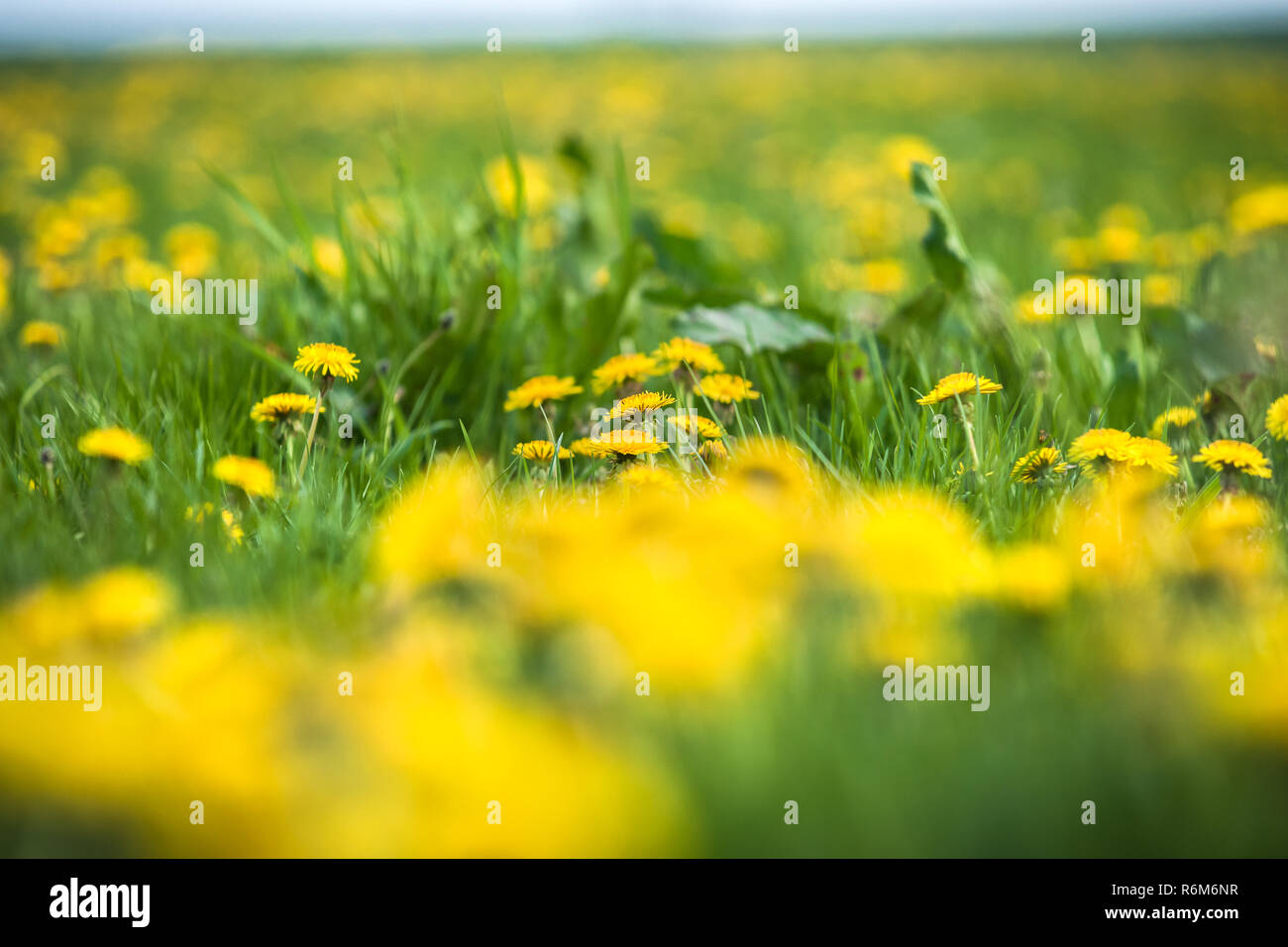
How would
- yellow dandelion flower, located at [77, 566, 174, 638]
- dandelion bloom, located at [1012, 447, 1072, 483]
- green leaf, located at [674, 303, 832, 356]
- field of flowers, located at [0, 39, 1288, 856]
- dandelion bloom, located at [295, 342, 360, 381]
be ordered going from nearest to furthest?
field of flowers, located at [0, 39, 1288, 856] < yellow dandelion flower, located at [77, 566, 174, 638] < dandelion bloom, located at [1012, 447, 1072, 483] < dandelion bloom, located at [295, 342, 360, 381] < green leaf, located at [674, 303, 832, 356]

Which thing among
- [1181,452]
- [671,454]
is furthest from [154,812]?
[1181,452]

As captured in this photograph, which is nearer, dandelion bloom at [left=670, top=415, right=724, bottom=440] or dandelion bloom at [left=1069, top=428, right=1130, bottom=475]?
dandelion bloom at [left=1069, top=428, right=1130, bottom=475]

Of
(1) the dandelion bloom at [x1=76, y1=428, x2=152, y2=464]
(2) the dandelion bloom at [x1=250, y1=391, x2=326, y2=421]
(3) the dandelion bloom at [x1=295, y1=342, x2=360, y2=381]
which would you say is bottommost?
(1) the dandelion bloom at [x1=76, y1=428, x2=152, y2=464]

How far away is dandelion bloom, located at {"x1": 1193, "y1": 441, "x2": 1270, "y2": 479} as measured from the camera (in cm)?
163

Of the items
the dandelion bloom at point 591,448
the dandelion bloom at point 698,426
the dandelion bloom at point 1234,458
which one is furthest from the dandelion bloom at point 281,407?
the dandelion bloom at point 1234,458

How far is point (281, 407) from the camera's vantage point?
5.91 feet

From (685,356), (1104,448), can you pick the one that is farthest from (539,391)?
(1104,448)

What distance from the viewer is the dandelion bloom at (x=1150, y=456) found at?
5.32 ft

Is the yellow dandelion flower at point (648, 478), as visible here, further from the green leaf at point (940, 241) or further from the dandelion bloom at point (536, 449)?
the green leaf at point (940, 241)

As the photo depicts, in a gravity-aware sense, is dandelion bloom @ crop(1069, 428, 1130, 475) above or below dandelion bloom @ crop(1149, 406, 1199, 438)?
below

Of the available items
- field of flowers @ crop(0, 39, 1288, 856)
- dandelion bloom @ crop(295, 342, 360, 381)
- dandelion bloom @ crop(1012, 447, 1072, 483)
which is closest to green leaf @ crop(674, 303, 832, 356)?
field of flowers @ crop(0, 39, 1288, 856)

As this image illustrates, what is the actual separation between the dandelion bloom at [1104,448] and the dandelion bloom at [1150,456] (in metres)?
0.01

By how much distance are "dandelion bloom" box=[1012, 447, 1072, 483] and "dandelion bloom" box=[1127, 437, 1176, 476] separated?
126 millimetres

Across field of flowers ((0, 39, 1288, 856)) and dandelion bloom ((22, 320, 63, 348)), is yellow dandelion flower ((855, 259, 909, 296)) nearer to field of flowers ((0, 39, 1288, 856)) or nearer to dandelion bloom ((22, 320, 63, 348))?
field of flowers ((0, 39, 1288, 856))
